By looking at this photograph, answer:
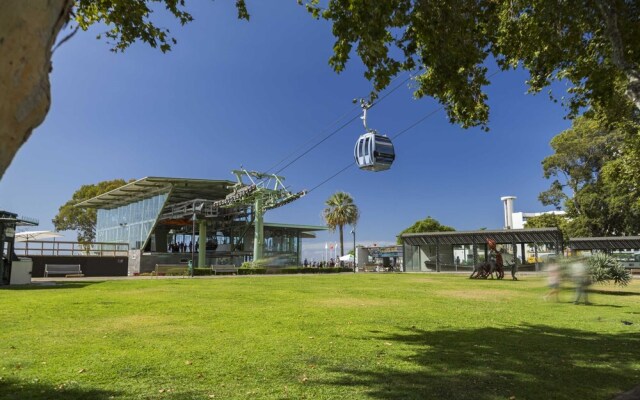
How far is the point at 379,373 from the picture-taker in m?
5.12

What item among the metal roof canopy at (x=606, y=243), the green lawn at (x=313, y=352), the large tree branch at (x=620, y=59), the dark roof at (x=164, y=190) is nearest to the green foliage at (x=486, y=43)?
the large tree branch at (x=620, y=59)

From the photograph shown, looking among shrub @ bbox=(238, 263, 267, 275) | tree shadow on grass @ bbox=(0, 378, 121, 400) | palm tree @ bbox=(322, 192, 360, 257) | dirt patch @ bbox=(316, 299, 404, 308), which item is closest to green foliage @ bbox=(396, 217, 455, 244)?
palm tree @ bbox=(322, 192, 360, 257)

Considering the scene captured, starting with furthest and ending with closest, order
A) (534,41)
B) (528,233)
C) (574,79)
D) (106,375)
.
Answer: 1. (528,233)
2. (574,79)
3. (534,41)
4. (106,375)

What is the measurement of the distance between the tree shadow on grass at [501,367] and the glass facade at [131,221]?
40.8 meters

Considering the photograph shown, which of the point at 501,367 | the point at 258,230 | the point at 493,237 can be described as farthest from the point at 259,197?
the point at 501,367

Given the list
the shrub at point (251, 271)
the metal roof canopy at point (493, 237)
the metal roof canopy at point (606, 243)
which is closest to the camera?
the metal roof canopy at point (493, 237)

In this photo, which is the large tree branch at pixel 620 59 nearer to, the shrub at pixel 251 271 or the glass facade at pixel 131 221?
the shrub at pixel 251 271

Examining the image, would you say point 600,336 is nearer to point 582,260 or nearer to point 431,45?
point 582,260

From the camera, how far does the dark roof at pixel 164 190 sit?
4322 centimetres

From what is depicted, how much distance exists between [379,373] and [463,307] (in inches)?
286

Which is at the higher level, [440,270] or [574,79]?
[574,79]

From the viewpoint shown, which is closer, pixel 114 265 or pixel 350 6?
pixel 350 6

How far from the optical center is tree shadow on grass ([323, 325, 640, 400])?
4.49 metres

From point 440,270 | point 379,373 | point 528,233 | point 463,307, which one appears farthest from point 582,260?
point 440,270
